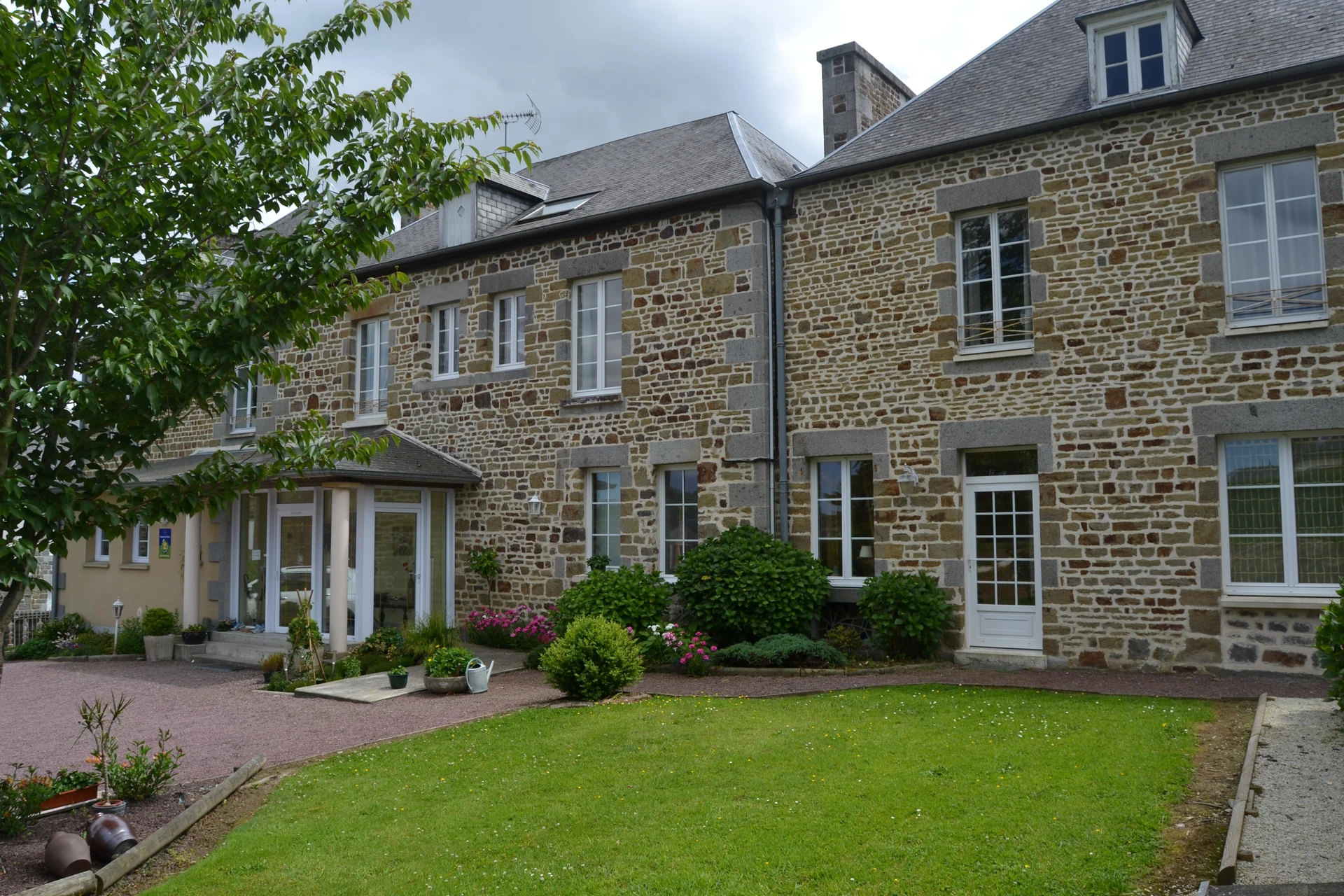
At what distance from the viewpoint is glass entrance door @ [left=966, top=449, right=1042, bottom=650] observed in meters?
11.1

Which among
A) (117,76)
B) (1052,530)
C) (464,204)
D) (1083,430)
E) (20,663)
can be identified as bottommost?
(20,663)

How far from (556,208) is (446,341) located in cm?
269

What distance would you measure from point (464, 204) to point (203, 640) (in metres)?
7.58

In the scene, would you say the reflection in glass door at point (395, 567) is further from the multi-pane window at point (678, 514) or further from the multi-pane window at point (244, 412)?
the multi-pane window at point (244, 412)

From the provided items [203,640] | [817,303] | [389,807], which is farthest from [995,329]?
[203,640]

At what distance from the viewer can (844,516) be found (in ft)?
40.2

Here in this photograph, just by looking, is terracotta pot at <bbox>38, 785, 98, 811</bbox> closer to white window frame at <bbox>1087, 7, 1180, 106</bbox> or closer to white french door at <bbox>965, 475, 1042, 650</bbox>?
white french door at <bbox>965, 475, 1042, 650</bbox>

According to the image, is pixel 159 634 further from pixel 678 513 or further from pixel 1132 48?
pixel 1132 48

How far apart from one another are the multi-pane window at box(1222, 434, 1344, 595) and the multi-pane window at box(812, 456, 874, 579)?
374 centimetres

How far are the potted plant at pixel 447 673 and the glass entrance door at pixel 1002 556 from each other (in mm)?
5564

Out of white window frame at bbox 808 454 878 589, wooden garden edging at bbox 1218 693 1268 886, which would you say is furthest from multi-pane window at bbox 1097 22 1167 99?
wooden garden edging at bbox 1218 693 1268 886

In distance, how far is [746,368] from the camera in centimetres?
1273

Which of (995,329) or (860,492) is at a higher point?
(995,329)

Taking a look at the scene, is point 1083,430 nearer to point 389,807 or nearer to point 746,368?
point 746,368
